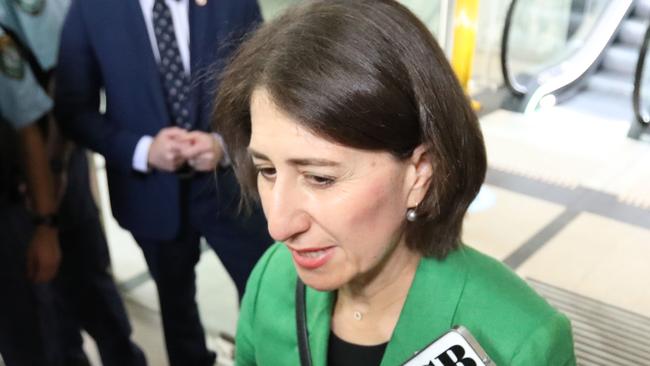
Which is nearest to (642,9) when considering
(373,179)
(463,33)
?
(463,33)

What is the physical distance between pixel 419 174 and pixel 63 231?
1.58 metres

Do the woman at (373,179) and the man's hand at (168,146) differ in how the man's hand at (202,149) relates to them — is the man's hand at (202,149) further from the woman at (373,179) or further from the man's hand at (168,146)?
the woman at (373,179)

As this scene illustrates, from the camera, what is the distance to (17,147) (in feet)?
6.63

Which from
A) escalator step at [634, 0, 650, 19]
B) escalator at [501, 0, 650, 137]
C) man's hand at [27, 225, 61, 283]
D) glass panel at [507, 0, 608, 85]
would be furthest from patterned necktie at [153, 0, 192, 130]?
escalator step at [634, 0, 650, 19]

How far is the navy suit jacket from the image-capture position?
79.1 inches

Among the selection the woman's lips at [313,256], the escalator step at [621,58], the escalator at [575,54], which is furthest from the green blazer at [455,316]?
the escalator step at [621,58]

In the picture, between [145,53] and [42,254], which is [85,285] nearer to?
[42,254]

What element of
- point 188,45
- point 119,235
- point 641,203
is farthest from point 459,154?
point 641,203

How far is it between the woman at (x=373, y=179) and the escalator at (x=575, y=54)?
5581 millimetres

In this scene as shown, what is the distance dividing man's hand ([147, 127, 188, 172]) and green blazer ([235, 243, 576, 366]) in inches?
30.0

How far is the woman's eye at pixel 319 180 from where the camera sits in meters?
1.08

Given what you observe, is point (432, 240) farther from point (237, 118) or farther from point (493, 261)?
point (237, 118)

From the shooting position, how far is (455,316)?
123cm

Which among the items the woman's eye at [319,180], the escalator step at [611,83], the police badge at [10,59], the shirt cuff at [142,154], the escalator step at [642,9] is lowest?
the escalator step at [611,83]
